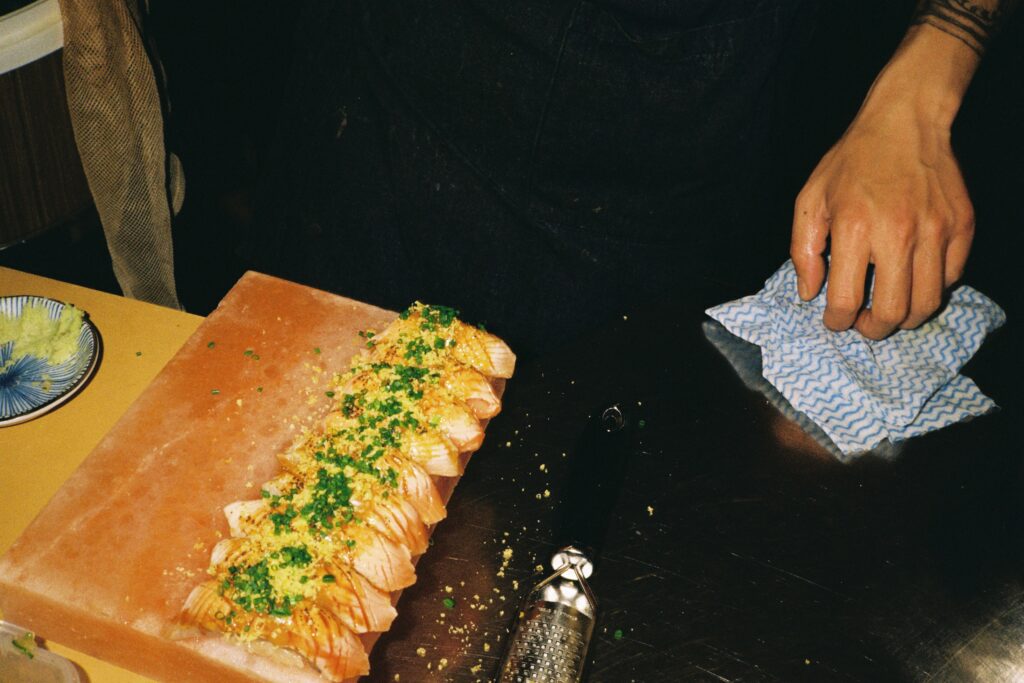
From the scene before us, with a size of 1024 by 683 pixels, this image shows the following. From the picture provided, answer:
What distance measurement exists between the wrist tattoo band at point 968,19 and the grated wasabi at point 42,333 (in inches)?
75.4

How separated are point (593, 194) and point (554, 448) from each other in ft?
Answer: 2.08

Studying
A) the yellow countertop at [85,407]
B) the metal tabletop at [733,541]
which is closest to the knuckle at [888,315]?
the metal tabletop at [733,541]

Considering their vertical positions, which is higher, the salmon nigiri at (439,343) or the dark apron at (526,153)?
the dark apron at (526,153)

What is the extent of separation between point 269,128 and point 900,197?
2386mm

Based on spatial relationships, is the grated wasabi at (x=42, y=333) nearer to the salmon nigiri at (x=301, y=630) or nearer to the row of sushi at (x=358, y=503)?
the row of sushi at (x=358, y=503)

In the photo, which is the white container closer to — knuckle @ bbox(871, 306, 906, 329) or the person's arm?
the person's arm

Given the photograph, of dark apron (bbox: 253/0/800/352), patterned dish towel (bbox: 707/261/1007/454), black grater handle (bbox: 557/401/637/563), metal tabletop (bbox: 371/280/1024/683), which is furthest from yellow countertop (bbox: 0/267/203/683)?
patterned dish towel (bbox: 707/261/1007/454)

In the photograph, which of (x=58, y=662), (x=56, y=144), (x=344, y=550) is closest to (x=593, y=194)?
(x=344, y=550)

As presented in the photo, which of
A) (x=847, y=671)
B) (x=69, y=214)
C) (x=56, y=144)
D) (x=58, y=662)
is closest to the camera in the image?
(x=58, y=662)

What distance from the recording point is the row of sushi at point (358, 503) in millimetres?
1088

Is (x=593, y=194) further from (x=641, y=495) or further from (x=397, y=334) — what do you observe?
(x=641, y=495)

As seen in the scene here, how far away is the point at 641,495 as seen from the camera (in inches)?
55.7

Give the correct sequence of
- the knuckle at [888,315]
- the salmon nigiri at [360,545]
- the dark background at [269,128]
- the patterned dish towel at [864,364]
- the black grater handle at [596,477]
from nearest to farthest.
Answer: the salmon nigiri at [360,545] < the black grater handle at [596,477] < the knuckle at [888,315] < the patterned dish towel at [864,364] < the dark background at [269,128]

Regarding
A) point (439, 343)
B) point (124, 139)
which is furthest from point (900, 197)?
point (124, 139)
